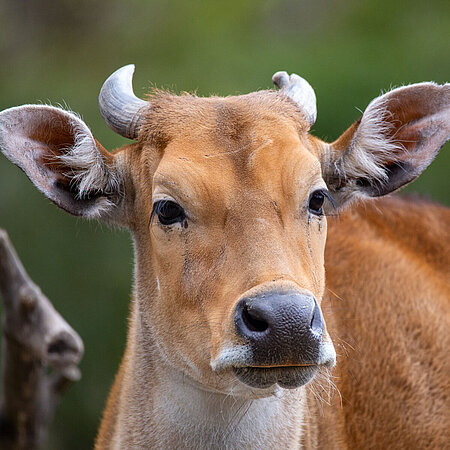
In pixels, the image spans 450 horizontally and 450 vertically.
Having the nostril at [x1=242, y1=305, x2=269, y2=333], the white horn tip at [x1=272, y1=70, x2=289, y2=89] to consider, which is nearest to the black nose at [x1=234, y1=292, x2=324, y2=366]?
the nostril at [x1=242, y1=305, x2=269, y2=333]

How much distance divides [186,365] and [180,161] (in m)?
1.15

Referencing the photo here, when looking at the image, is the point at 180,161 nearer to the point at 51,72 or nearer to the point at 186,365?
the point at 186,365

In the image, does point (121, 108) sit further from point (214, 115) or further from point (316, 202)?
point (316, 202)

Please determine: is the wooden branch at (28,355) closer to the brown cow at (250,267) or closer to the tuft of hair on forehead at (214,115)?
the brown cow at (250,267)

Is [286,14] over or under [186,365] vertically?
under

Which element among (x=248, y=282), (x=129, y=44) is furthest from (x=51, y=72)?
(x=248, y=282)

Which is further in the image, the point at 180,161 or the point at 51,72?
the point at 51,72

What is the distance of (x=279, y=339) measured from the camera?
404cm

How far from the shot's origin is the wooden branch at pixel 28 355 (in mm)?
6996

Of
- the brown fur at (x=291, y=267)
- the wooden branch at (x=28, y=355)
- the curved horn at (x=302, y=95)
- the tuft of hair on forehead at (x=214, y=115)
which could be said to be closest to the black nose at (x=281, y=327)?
the brown fur at (x=291, y=267)

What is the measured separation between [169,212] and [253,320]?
3.13ft

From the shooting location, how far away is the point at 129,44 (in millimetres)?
16219

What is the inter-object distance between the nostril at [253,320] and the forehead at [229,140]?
797 millimetres

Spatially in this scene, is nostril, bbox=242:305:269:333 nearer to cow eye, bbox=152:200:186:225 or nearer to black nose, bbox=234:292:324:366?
black nose, bbox=234:292:324:366
